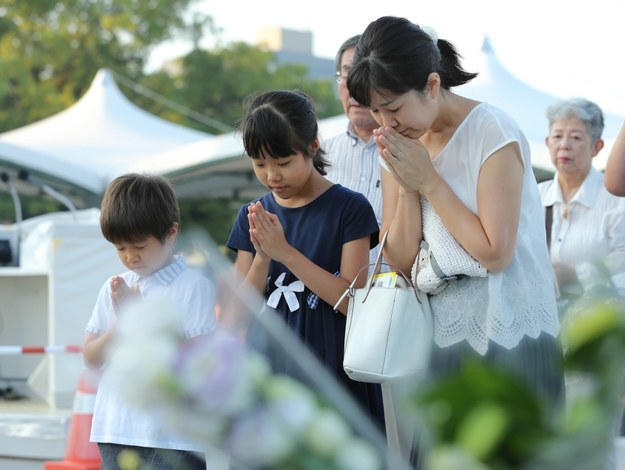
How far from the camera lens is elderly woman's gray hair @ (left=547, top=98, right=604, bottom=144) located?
4641 millimetres

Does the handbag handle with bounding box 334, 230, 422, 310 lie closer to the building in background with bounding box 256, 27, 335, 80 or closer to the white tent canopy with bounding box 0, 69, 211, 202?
the white tent canopy with bounding box 0, 69, 211, 202

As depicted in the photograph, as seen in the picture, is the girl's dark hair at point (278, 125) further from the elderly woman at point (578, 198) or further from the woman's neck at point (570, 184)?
the woman's neck at point (570, 184)

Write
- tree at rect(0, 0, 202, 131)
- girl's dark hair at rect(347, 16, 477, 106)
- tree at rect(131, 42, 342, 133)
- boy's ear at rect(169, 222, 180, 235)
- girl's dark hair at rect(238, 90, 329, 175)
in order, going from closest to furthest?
1. girl's dark hair at rect(347, 16, 477, 106)
2. girl's dark hair at rect(238, 90, 329, 175)
3. boy's ear at rect(169, 222, 180, 235)
4. tree at rect(0, 0, 202, 131)
5. tree at rect(131, 42, 342, 133)

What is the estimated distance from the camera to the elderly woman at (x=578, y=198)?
442 centimetres

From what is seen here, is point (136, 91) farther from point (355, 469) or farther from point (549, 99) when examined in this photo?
point (355, 469)

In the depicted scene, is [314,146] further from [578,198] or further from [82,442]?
[82,442]

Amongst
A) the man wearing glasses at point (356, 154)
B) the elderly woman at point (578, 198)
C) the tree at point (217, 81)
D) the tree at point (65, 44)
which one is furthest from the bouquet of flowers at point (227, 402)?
the tree at point (217, 81)

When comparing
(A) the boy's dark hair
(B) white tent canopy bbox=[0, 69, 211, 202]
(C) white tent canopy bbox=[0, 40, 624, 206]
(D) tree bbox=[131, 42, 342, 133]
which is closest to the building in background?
(D) tree bbox=[131, 42, 342, 133]

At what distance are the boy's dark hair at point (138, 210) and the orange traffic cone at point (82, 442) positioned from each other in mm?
1888

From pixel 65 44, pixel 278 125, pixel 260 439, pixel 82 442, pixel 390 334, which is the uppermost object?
pixel 65 44

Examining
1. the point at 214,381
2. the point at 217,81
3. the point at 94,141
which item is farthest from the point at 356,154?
the point at 217,81

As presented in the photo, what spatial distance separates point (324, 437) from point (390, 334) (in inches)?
68.8

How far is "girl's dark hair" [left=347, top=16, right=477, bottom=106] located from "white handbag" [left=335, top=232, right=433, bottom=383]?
1.53 ft

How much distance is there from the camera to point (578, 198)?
4.53 m
